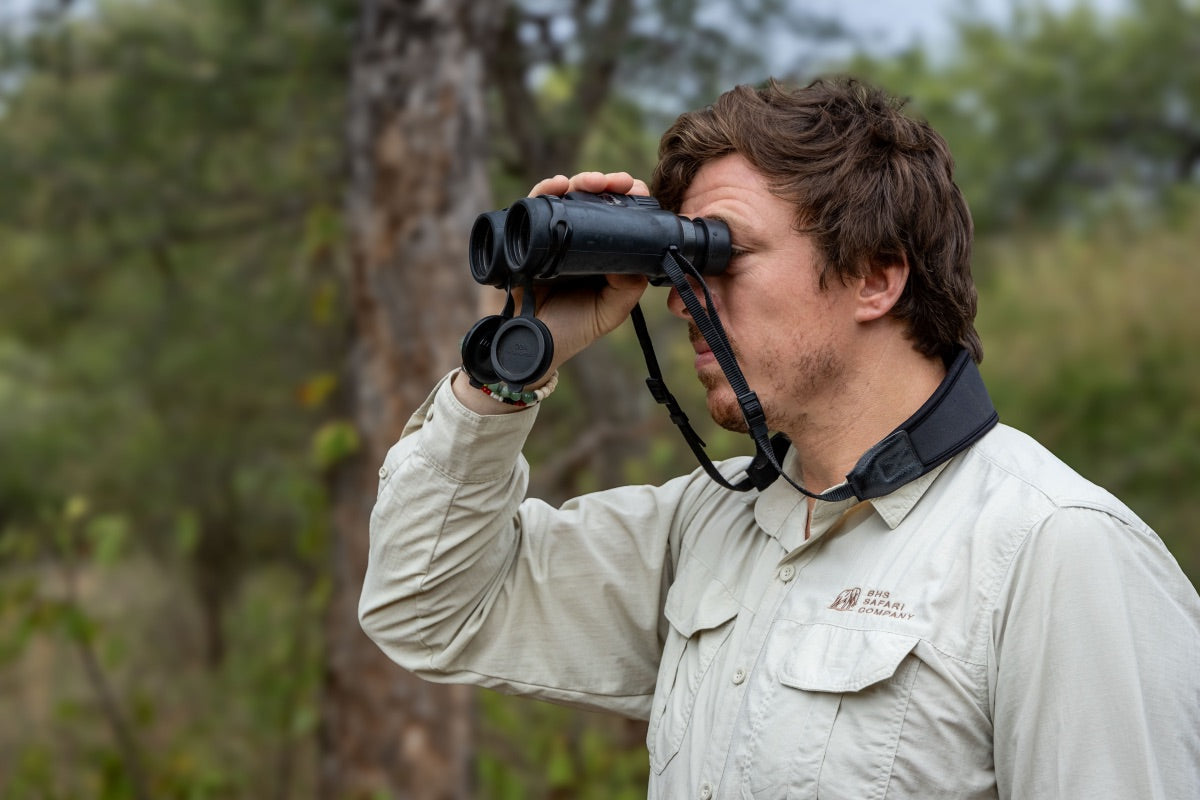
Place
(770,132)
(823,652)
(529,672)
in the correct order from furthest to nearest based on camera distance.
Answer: (529,672) → (770,132) → (823,652)

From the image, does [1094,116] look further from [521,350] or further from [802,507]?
[521,350]

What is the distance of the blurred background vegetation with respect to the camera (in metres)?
4.84

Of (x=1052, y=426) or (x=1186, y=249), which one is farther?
(x=1186, y=249)

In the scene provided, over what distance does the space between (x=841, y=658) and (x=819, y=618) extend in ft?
0.29

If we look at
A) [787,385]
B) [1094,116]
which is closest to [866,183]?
[787,385]

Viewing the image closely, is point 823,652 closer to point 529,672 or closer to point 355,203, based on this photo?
point 529,672

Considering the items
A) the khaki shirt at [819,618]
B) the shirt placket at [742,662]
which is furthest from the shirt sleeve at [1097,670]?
the shirt placket at [742,662]

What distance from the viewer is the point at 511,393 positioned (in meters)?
1.73

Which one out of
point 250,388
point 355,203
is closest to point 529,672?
point 355,203

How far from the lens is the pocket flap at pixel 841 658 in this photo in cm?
144

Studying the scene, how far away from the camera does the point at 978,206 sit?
8828mm

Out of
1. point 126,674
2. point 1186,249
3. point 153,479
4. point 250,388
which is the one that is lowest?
point 126,674

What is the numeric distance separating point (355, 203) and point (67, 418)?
553 centimetres

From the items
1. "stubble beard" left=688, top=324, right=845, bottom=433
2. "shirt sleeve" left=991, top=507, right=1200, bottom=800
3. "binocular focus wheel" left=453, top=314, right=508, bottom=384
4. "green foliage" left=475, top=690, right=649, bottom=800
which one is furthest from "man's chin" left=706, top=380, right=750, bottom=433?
"green foliage" left=475, top=690, right=649, bottom=800
